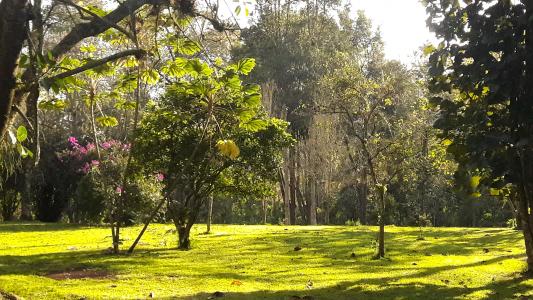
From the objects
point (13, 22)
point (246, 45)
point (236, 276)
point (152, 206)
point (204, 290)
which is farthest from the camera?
point (246, 45)

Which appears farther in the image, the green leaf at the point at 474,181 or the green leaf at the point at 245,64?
the green leaf at the point at 474,181

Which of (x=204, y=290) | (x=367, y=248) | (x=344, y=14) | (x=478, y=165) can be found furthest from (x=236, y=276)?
(x=344, y=14)

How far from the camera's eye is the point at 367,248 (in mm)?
14750

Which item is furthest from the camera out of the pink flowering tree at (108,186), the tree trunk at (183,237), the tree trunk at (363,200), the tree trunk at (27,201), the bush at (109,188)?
the tree trunk at (363,200)

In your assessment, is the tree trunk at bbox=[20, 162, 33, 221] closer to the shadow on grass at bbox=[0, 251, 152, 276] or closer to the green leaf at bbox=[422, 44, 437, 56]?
the shadow on grass at bbox=[0, 251, 152, 276]

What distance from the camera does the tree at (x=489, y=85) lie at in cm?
751

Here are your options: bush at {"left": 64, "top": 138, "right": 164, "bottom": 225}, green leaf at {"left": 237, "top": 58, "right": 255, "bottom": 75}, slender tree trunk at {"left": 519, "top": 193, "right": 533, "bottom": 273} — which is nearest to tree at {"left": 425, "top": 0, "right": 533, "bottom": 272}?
slender tree trunk at {"left": 519, "top": 193, "right": 533, "bottom": 273}

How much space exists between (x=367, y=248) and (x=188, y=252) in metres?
4.88

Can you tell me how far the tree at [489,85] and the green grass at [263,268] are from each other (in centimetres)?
208

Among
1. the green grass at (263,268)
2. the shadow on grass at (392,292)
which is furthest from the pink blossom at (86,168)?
the shadow on grass at (392,292)

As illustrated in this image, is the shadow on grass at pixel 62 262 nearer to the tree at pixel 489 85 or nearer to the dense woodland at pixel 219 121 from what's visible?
the dense woodland at pixel 219 121

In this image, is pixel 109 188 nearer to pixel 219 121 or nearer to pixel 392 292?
pixel 219 121

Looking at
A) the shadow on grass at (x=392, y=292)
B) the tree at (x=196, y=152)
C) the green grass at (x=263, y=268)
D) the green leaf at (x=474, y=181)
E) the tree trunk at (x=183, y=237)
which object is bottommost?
the shadow on grass at (x=392, y=292)

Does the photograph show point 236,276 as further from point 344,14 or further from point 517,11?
point 344,14
